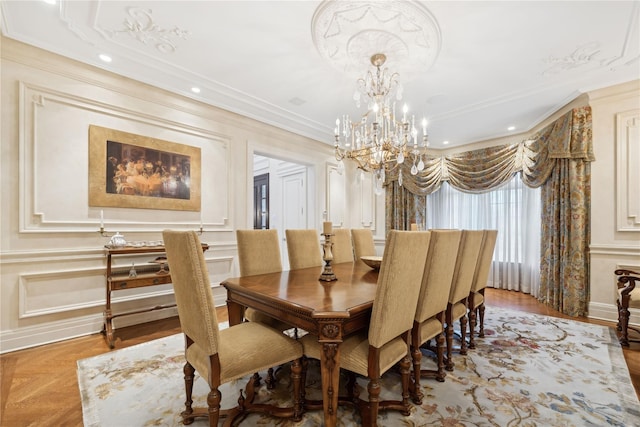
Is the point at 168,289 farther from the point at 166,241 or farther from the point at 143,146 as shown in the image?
the point at 166,241

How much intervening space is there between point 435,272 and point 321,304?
0.76m

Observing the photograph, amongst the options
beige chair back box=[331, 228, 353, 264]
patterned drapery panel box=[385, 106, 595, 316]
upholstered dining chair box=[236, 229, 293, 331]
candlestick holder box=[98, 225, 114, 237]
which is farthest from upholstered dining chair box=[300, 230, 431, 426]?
candlestick holder box=[98, 225, 114, 237]

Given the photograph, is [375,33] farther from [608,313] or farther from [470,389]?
[608,313]

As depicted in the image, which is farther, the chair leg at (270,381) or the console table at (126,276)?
the console table at (126,276)

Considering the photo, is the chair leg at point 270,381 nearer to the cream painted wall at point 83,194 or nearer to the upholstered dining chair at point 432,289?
the upholstered dining chair at point 432,289

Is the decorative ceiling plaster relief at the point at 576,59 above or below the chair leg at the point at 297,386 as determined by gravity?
above

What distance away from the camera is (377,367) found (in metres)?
1.38

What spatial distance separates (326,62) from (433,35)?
3.04 feet

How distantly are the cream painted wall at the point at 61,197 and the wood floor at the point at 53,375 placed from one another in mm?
195

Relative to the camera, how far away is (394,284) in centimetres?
138

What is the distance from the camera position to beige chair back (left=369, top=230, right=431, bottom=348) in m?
1.36

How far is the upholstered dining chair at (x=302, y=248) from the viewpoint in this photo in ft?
8.82

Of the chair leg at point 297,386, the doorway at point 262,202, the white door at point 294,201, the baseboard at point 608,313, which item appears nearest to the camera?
the chair leg at point 297,386

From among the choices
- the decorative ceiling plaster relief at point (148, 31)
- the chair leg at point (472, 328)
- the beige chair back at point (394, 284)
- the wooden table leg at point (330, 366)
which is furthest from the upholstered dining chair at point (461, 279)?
the decorative ceiling plaster relief at point (148, 31)
